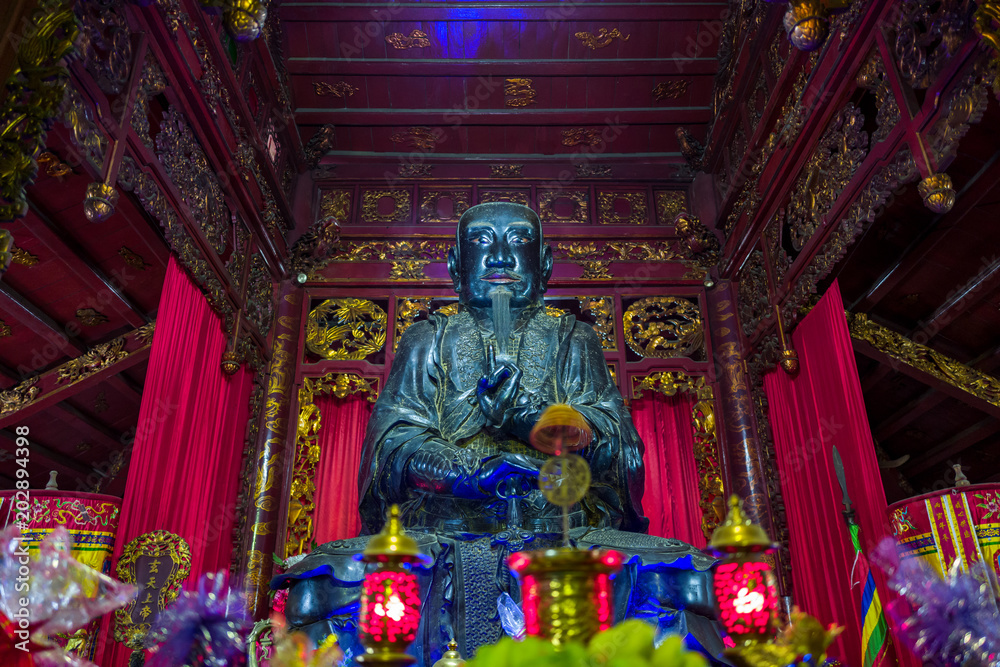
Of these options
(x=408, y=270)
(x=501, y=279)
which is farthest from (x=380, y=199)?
(x=501, y=279)

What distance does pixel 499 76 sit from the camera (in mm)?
5371

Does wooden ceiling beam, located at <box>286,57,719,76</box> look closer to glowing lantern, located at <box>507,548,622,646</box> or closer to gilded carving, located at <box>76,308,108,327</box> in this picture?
gilded carving, located at <box>76,308,108,327</box>

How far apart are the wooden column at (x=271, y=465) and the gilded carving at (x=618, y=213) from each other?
2.32m

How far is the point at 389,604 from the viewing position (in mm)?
1147

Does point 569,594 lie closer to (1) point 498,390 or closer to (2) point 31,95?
(1) point 498,390

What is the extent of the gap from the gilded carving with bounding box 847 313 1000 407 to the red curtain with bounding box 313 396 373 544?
10.2 feet

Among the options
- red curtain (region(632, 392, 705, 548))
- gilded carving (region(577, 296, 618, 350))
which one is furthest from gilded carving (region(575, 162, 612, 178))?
red curtain (region(632, 392, 705, 548))

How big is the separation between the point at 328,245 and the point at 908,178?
144 inches

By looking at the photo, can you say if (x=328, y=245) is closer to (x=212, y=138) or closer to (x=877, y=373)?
(x=212, y=138)

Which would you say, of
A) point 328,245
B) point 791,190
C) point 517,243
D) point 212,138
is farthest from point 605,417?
point 328,245

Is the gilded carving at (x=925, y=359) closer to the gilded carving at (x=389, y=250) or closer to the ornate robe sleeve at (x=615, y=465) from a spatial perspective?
the ornate robe sleeve at (x=615, y=465)

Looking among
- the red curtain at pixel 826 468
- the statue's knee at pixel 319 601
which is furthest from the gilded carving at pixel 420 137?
the statue's knee at pixel 319 601

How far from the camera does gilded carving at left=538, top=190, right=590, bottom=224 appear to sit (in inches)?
221

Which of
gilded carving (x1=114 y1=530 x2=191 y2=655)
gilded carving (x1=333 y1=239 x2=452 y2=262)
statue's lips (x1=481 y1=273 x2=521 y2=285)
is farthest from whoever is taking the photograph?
gilded carving (x1=333 y1=239 x2=452 y2=262)
